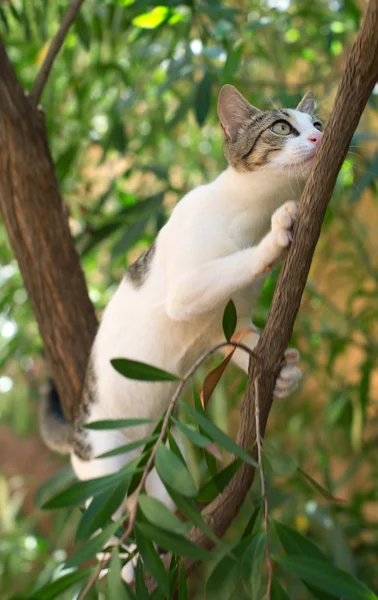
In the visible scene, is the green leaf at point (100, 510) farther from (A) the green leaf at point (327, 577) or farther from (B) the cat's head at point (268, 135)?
(B) the cat's head at point (268, 135)

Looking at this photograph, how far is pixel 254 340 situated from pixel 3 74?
0.72 metres

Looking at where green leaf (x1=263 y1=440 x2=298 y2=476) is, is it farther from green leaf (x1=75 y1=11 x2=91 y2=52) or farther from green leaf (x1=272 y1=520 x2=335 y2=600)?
green leaf (x1=75 y1=11 x2=91 y2=52)

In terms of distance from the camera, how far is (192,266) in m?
1.06

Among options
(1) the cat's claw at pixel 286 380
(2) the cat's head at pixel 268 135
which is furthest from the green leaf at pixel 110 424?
(2) the cat's head at pixel 268 135

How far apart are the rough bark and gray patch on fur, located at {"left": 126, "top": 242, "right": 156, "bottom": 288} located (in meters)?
0.21

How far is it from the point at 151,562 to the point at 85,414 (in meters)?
0.65

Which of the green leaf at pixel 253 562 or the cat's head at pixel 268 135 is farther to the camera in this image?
the cat's head at pixel 268 135

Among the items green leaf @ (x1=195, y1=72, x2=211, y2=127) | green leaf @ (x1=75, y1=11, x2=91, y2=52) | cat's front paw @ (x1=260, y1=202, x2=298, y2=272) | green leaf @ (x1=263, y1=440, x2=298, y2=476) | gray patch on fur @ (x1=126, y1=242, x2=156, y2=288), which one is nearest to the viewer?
green leaf @ (x1=263, y1=440, x2=298, y2=476)

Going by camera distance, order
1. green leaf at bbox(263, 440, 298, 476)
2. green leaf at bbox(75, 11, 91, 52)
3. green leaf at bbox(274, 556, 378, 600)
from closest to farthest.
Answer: green leaf at bbox(274, 556, 378, 600), green leaf at bbox(263, 440, 298, 476), green leaf at bbox(75, 11, 91, 52)

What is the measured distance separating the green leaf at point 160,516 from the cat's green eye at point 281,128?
1.89ft

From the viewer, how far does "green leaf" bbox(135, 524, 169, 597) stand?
0.71 metres

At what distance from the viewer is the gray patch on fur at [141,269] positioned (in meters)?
1.23

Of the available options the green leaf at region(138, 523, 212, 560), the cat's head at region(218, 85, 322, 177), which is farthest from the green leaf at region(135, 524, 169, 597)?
the cat's head at region(218, 85, 322, 177)

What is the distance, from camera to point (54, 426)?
1602mm
